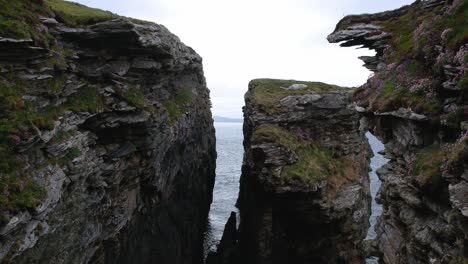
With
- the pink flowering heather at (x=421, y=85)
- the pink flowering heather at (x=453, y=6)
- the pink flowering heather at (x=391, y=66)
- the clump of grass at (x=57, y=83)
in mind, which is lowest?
the clump of grass at (x=57, y=83)

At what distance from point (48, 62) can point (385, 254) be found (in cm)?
2137

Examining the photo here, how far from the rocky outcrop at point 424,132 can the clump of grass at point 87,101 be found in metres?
16.9

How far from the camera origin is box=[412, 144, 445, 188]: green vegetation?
15758 mm

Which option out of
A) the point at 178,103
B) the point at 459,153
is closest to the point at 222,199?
the point at 178,103

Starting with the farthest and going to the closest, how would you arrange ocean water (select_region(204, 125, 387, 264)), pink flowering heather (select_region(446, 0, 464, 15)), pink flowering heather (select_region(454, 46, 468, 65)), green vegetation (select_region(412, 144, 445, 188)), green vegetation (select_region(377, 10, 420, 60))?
ocean water (select_region(204, 125, 387, 264)) → green vegetation (select_region(377, 10, 420, 60)) → pink flowering heather (select_region(446, 0, 464, 15)) → green vegetation (select_region(412, 144, 445, 188)) → pink flowering heather (select_region(454, 46, 468, 65))

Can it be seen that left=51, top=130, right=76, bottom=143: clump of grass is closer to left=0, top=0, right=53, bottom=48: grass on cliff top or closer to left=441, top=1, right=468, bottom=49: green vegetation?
left=0, top=0, right=53, bottom=48: grass on cliff top

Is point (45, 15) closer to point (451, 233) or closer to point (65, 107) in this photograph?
point (65, 107)

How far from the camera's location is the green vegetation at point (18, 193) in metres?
19.6

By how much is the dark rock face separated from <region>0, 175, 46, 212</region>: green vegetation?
21.6 meters

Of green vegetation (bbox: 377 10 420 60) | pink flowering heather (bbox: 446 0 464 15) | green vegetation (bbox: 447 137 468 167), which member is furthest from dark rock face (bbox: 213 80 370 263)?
green vegetation (bbox: 447 137 468 167)

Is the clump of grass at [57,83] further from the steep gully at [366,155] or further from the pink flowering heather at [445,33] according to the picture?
the pink flowering heather at [445,33]

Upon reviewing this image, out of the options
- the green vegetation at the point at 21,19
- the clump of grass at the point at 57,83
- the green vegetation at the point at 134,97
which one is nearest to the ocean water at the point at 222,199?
the green vegetation at the point at 134,97

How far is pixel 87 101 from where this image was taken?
2881 centimetres

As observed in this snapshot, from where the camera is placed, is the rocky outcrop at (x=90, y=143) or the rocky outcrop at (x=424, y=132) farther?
the rocky outcrop at (x=90, y=143)
